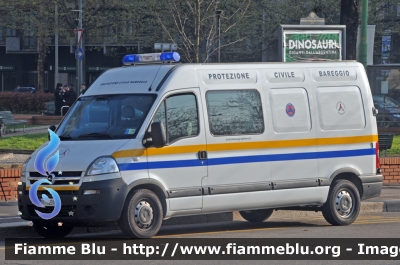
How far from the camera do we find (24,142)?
25312 mm

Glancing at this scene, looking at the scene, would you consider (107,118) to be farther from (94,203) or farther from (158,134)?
(94,203)

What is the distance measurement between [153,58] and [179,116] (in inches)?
42.9

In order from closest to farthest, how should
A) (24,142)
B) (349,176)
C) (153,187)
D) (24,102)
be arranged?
(153,187)
(349,176)
(24,142)
(24,102)

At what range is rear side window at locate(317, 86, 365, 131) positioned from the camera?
1227 cm

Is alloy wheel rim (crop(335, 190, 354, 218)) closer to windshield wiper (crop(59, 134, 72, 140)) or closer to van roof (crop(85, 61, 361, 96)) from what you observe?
van roof (crop(85, 61, 361, 96))

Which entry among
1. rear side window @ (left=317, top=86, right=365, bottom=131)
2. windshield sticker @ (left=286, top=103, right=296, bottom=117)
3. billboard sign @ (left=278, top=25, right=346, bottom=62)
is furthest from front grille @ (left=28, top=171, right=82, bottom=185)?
billboard sign @ (left=278, top=25, right=346, bottom=62)

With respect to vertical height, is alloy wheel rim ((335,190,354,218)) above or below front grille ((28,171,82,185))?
below

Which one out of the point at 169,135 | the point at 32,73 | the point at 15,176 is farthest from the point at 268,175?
the point at 32,73

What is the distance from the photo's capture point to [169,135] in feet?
35.5

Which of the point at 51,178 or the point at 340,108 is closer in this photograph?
the point at 51,178

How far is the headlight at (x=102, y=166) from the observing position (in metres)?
10.1

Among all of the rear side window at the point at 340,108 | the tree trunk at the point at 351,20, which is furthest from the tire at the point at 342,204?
the tree trunk at the point at 351,20

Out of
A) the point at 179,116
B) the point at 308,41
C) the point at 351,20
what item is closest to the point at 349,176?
the point at 179,116

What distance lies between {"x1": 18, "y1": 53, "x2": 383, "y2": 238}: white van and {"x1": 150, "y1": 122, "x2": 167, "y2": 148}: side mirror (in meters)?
0.01
